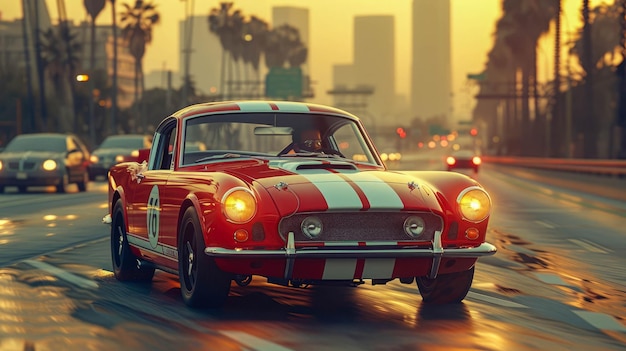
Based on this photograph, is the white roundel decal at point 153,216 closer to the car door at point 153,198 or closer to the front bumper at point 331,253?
the car door at point 153,198

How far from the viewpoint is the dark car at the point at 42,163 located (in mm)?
32594

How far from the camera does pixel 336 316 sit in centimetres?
883

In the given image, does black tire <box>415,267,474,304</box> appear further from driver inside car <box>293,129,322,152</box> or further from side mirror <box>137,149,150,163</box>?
side mirror <box>137,149,150,163</box>

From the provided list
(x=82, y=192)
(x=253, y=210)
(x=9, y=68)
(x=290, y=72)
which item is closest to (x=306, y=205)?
(x=253, y=210)

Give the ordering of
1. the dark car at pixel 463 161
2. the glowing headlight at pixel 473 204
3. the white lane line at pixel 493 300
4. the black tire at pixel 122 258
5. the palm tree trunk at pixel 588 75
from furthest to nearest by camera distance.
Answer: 1. the dark car at pixel 463 161
2. the palm tree trunk at pixel 588 75
3. the black tire at pixel 122 258
4. the white lane line at pixel 493 300
5. the glowing headlight at pixel 473 204

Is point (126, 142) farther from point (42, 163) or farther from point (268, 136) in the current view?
point (268, 136)

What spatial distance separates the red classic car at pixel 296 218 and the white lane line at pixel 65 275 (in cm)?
59

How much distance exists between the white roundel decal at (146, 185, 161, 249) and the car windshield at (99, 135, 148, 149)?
31.5 m

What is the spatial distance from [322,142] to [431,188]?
5.89ft

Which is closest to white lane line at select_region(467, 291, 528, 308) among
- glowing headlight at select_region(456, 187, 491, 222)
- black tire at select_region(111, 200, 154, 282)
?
glowing headlight at select_region(456, 187, 491, 222)

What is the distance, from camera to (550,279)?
38.4 feet

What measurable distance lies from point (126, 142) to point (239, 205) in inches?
1365

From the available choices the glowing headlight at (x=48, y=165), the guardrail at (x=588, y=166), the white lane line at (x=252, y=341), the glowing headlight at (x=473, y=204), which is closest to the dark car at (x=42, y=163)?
the glowing headlight at (x=48, y=165)

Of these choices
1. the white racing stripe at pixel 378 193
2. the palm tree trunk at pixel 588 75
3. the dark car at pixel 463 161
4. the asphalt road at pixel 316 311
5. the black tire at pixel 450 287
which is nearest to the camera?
the asphalt road at pixel 316 311
